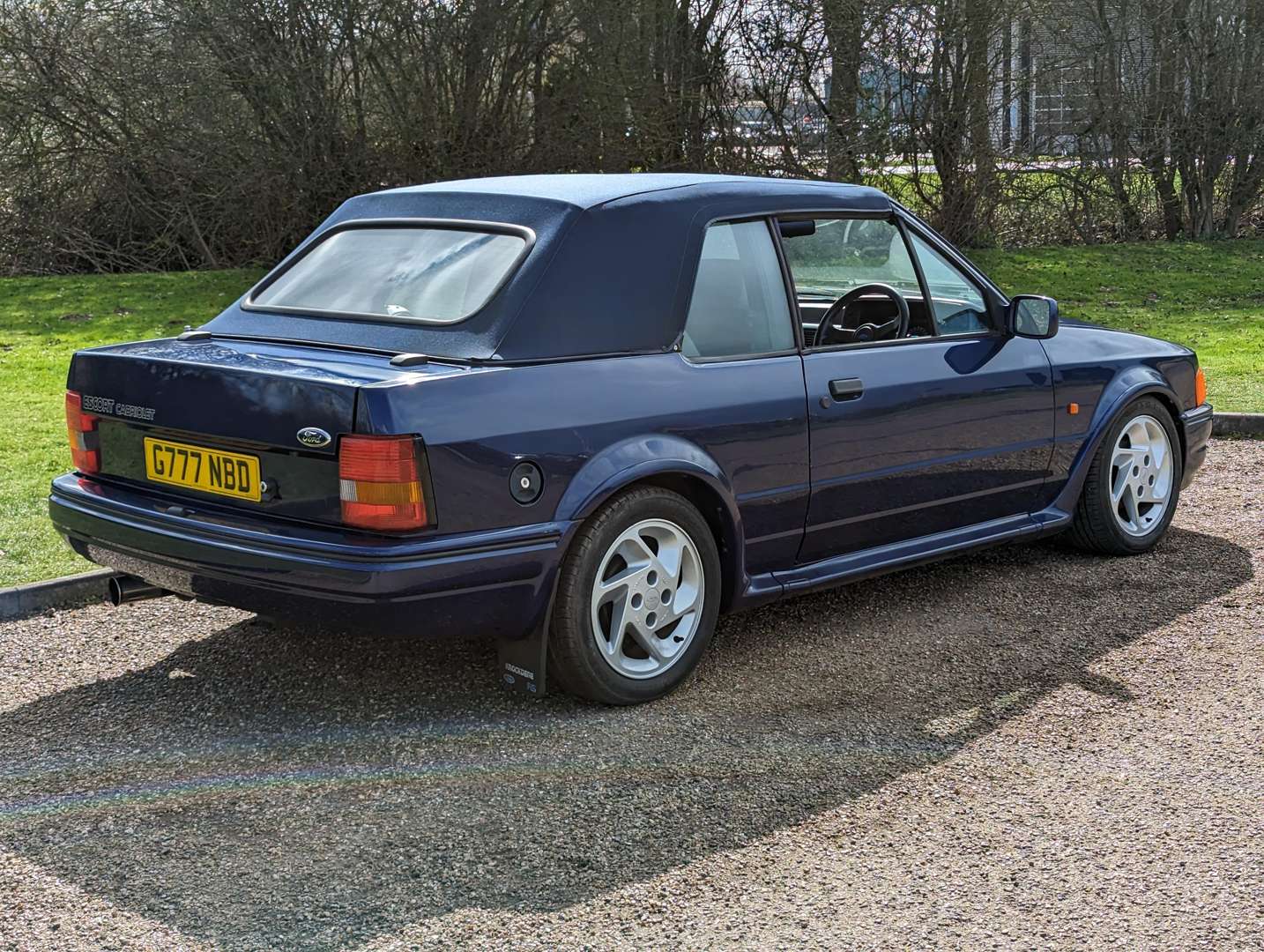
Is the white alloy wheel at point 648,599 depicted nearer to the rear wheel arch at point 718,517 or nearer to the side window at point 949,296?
the rear wheel arch at point 718,517

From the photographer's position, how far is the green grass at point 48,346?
663 cm

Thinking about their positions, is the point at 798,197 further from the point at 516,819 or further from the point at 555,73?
the point at 555,73

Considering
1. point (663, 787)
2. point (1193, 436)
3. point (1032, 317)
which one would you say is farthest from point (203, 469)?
point (1193, 436)

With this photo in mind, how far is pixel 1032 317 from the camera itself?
19.9ft

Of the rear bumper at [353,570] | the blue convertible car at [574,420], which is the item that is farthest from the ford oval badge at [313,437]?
the rear bumper at [353,570]

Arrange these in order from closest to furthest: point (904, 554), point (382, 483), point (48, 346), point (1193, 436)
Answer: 1. point (382, 483)
2. point (904, 554)
3. point (1193, 436)
4. point (48, 346)

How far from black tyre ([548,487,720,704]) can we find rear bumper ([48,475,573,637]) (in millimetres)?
141

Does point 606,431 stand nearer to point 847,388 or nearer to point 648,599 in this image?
point 648,599

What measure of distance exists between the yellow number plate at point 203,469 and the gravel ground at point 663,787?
76 cm

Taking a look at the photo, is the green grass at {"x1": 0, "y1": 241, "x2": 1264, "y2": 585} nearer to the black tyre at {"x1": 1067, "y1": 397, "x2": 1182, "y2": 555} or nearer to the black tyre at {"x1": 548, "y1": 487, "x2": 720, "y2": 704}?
the black tyre at {"x1": 548, "y1": 487, "x2": 720, "y2": 704}

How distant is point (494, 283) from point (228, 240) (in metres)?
13.1

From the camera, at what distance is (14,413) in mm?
9719

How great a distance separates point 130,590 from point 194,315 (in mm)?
9899

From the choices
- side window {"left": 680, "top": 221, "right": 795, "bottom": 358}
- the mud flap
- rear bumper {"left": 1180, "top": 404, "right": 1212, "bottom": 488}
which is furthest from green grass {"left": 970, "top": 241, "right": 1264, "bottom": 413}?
the mud flap
